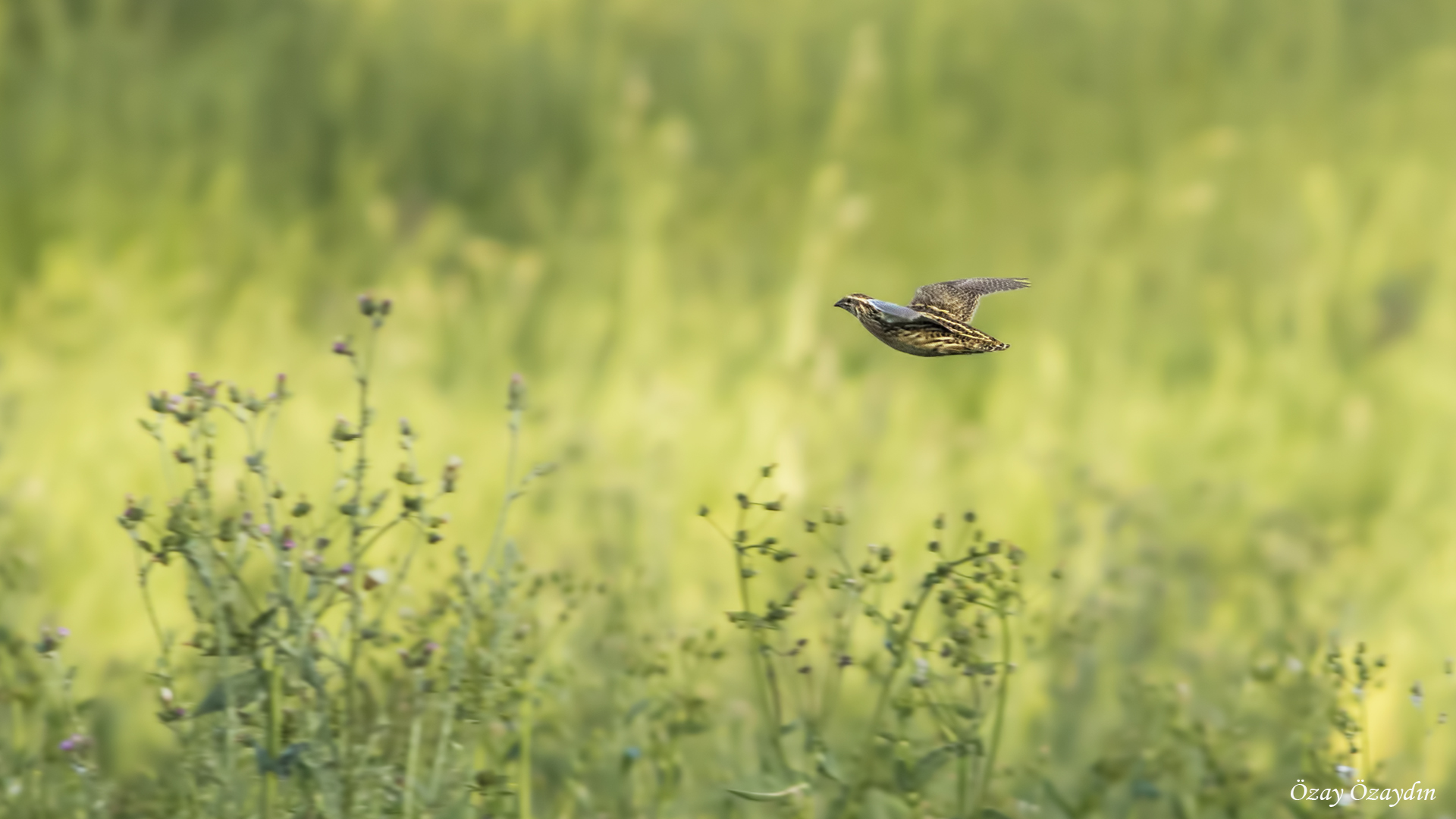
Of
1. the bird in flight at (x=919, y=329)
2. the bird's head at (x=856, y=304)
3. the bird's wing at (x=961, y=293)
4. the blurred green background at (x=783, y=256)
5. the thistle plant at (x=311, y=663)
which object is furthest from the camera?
the blurred green background at (x=783, y=256)

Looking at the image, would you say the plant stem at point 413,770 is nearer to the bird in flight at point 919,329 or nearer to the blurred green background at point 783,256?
the bird in flight at point 919,329

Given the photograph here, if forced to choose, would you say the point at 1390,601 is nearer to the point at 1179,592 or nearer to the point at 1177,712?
the point at 1179,592

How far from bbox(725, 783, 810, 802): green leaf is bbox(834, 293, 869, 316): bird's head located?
2.15 feet

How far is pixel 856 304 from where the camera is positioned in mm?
1739

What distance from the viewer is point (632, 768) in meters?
2.62

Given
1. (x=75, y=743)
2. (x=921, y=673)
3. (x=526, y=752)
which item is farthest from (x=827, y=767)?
(x=75, y=743)

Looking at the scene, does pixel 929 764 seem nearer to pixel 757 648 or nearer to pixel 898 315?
pixel 757 648

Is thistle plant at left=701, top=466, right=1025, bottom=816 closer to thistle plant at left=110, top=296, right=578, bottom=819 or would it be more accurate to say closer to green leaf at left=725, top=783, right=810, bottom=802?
green leaf at left=725, top=783, right=810, bottom=802

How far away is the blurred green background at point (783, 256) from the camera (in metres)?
3.53

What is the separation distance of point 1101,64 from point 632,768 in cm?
226

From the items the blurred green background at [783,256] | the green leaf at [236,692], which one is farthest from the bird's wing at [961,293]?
the blurred green background at [783,256]

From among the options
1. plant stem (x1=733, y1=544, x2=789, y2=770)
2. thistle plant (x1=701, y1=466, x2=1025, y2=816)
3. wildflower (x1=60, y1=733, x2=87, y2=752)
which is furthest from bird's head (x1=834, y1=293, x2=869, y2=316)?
wildflower (x1=60, y1=733, x2=87, y2=752)

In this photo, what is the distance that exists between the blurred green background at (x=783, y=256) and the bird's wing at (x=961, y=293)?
4.96ft

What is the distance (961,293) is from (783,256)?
6.11ft
